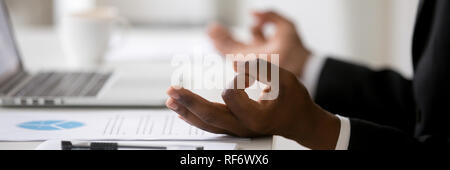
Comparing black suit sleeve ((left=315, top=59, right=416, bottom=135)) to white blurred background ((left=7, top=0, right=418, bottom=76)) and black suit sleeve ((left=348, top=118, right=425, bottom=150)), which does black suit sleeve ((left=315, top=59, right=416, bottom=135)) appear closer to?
black suit sleeve ((left=348, top=118, right=425, bottom=150))

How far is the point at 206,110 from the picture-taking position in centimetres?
66

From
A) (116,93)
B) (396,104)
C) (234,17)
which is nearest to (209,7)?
(234,17)

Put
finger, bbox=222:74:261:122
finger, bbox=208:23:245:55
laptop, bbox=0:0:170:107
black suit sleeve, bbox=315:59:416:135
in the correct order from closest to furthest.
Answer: finger, bbox=222:74:261:122 → laptop, bbox=0:0:170:107 → black suit sleeve, bbox=315:59:416:135 → finger, bbox=208:23:245:55

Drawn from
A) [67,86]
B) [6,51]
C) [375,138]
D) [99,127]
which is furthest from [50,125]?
[375,138]

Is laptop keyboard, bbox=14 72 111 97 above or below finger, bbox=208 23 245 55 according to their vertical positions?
above

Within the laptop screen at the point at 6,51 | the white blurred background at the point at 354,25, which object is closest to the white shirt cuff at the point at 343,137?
the laptop screen at the point at 6,51

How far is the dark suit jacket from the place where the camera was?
78cm

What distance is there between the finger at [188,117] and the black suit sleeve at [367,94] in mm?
439

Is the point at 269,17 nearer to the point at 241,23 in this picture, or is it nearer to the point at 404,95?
the point at 404,95

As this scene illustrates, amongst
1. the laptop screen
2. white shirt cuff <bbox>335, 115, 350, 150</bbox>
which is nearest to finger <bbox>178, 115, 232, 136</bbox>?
white shirt cuff <bbox>335, 115, 350, 150</bbox>

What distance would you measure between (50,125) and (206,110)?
0.24 metres

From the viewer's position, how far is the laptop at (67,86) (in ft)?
2.92

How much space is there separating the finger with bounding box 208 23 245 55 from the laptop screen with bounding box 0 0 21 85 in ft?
1.54
